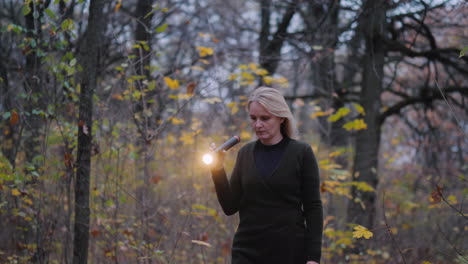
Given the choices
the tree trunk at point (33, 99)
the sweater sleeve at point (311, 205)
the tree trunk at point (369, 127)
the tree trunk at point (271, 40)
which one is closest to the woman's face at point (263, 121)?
the sweater sleeve at point (311, 205)

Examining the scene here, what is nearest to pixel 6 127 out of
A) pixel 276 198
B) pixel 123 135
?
pixel 123 135

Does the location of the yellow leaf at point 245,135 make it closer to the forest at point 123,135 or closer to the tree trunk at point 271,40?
the forest at point 123,135

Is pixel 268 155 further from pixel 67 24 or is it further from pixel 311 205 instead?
pixel 67 24

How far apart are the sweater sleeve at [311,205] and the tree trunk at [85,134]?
226 cm

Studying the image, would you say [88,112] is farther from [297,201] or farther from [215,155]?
[297,201]

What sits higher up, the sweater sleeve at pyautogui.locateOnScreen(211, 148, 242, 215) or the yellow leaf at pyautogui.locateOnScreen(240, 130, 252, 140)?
the yellow leaf at pyautogui.locateOnScreen(240, 130, 252, 140)

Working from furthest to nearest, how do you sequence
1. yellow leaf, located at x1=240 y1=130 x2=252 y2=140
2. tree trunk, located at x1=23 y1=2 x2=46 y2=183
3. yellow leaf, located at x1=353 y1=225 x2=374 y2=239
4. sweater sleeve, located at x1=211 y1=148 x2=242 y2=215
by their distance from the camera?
yellow leaf, located at x1=240 y1=130 x2=252 y2=140 → tree trunk, located at x1=23 y1=2 x2=46 y2=183 → yellow leaf, located at x1=353 y1=225 x2=374 y2=239 → sweater sleeve, located at x1=211 y1=148 x2=242 y2=215

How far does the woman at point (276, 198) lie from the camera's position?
267 centimetres

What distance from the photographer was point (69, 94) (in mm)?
4641

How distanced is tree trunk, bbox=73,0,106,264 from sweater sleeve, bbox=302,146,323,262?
2264mm

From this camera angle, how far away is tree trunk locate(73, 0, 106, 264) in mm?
4047

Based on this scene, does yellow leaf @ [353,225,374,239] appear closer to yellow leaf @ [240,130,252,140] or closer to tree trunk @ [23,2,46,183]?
tree trunk @ [23,2,46,183]

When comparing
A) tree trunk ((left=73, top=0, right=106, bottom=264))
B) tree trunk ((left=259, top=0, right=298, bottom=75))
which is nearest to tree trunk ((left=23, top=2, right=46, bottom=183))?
tree trunk ((left=73, top=0, right=106, bottom=264))

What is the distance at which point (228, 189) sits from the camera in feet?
9.54
